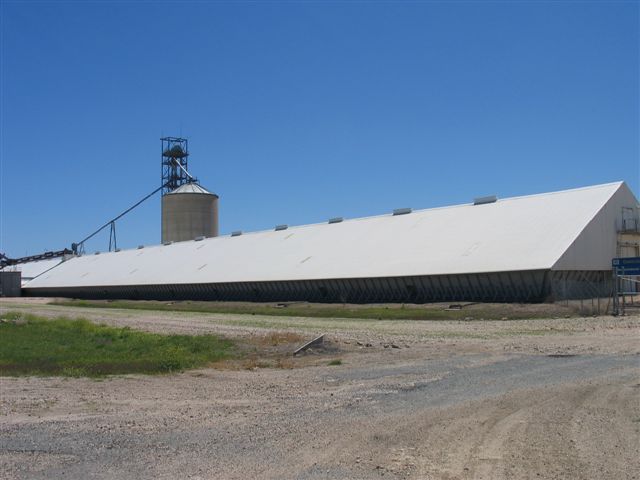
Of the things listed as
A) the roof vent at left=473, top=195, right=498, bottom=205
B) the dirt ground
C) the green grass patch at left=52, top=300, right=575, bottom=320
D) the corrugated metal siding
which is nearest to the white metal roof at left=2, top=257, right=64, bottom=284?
the corrugated metal siding

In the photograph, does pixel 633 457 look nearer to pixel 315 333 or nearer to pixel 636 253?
pixel 315 333

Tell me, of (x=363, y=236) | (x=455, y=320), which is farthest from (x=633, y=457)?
(x=363, y=236)

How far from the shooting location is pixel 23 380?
18453mm

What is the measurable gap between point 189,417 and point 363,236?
173 ft

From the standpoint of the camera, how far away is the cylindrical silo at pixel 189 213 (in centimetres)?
10444

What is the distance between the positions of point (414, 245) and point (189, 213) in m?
54.6

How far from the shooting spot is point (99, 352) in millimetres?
24719

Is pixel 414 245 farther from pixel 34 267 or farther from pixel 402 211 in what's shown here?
pixel 34 267

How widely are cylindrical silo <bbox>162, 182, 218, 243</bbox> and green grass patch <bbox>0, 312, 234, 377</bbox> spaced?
69.5 meters

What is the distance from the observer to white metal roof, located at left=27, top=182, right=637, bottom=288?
4797 centimetres

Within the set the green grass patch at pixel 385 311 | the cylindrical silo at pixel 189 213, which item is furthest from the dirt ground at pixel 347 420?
the cylindrical silo at pixel 189 213

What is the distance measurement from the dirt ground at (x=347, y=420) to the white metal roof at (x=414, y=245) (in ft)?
89.2

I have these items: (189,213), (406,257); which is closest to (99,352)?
(406,257)

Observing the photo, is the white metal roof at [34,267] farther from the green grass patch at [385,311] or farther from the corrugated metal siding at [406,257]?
the green grass patch at [385,311]
